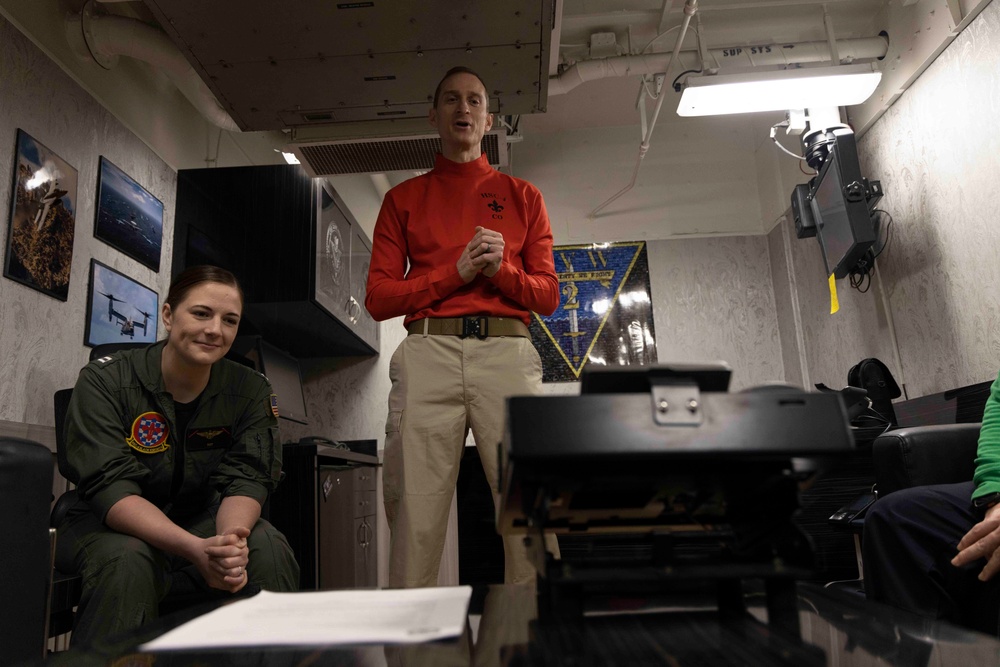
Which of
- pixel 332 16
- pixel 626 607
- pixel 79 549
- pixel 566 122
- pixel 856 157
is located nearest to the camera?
pixel 626 607

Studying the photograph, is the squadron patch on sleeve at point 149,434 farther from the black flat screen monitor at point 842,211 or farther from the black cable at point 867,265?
the black cable at point 867,265

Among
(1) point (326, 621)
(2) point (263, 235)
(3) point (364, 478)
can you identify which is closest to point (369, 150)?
(2) point (263, 235)

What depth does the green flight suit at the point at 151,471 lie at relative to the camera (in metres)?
1.23

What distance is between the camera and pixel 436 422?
142 centimetres

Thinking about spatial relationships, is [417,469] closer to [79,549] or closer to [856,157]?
[79,549]

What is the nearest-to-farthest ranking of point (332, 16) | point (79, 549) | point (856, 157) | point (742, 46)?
point (79, 549) → point (332, 16) → point (856, 157) → point (742, 46)

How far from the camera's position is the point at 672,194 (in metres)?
4.43

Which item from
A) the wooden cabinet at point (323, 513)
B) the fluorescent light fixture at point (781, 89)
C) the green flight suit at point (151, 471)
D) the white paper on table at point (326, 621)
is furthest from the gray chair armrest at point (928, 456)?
the fluorescent light fixture at point (781, 89)

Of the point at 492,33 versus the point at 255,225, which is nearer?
the point at 492,33

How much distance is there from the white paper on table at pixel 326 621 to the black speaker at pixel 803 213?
10.1 ft

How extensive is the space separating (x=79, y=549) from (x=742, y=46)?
327 cm

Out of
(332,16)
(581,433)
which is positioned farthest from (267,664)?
(332,16)

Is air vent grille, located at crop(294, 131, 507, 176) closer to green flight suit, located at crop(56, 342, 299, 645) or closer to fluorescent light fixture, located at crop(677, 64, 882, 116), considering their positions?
fluorescent light fixture, located at crop(677, 64, 882, 116)

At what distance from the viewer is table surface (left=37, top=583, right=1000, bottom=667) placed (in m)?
0.49
